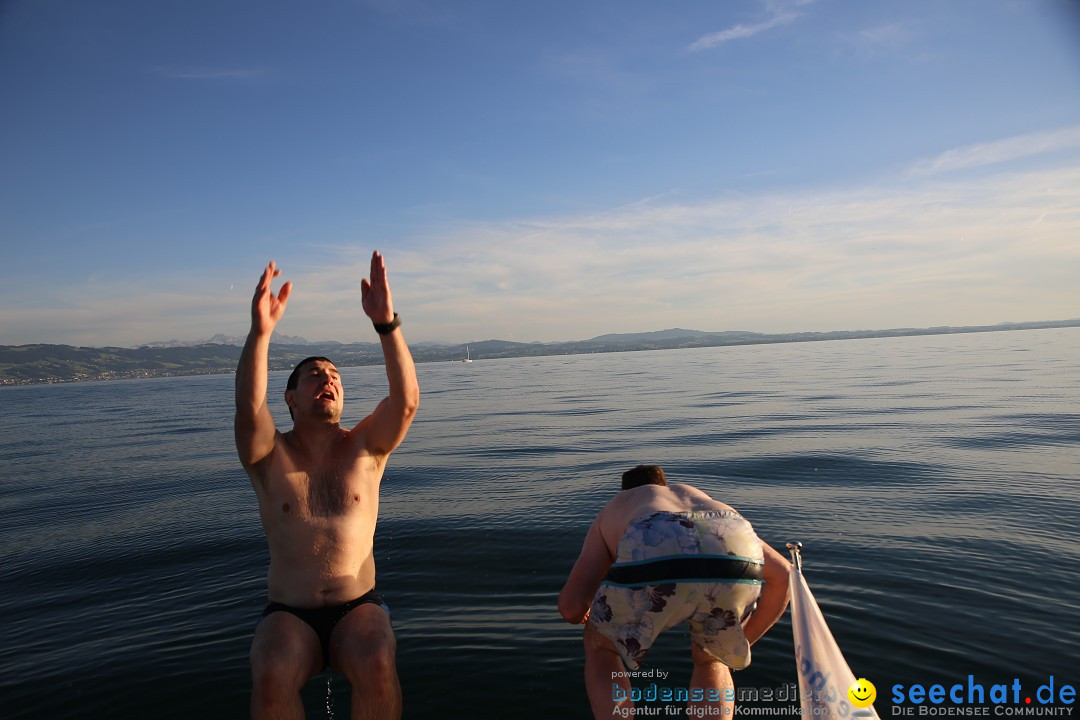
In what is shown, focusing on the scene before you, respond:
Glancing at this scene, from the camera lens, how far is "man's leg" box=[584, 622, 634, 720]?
356 cm

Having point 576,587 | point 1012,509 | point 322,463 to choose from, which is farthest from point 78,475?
point 1012,509

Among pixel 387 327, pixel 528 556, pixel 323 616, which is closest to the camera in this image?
pixel 323 616

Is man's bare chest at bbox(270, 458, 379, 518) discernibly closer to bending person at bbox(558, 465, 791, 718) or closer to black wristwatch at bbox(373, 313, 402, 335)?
black wristwatch at bbox(373, 313, 402, 335)

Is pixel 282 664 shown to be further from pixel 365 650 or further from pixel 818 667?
pixel 818 667

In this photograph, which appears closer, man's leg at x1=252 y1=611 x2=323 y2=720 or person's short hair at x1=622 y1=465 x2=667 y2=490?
man's leg at x1=252 y1=611 x2=323 y2=720

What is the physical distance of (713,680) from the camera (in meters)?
3.72

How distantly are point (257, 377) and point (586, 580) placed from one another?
2.33 m

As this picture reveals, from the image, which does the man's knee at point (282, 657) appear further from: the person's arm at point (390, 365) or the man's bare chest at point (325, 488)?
the person's arm at point (390, 365)

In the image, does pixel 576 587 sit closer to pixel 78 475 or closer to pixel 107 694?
pixel 107 694

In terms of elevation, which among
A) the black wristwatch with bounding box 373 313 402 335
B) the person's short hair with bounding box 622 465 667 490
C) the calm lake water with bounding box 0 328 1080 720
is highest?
the black wristwatch with bounding box 373 313 402 335

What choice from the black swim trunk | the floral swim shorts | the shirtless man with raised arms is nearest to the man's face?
the shirtless man with raised arms

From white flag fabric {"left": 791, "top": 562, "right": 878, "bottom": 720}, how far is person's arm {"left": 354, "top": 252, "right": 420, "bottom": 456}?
103 inches

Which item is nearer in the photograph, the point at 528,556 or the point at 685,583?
the point at 685,583

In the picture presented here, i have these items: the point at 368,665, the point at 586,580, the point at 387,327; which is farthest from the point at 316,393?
the point at 586,580
